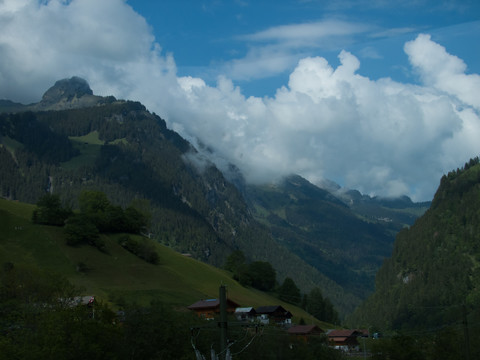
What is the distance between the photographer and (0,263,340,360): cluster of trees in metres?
56.5

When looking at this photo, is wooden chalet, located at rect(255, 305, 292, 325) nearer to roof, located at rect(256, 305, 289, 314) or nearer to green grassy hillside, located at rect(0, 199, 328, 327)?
roof, located at rect(256, 305, 289, 314)

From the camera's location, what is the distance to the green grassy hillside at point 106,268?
145000 mm

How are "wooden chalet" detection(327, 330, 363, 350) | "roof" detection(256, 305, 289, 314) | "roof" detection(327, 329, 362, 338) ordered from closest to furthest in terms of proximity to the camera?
1. "wooden chalet" detection(327, 330, 363, 350)
2. "roof" detection(327, 329, 362, 338)
3. "roof" detection(256, 305, 289, 314)

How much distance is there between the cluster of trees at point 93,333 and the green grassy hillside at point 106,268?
42.3 m

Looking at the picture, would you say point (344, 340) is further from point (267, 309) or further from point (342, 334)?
point (267, 309)

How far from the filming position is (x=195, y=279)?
7195 inches

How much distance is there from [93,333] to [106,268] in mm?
102320

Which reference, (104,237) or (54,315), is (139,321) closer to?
(54,315)

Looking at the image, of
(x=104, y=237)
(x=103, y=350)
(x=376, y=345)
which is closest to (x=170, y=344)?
(x=103, y=350)

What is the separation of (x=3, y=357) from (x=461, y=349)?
241 feet

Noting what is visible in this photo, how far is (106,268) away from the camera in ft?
524

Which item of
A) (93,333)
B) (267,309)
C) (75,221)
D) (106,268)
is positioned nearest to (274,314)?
(267,309)

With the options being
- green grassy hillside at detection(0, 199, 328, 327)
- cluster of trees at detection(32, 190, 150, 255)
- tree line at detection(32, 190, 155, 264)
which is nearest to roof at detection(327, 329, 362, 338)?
green grassy hillside at detection(0, 199, 328, 327)

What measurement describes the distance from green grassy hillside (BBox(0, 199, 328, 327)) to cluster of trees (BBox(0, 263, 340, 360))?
42298mm
